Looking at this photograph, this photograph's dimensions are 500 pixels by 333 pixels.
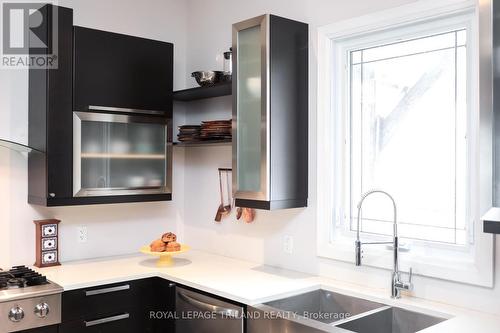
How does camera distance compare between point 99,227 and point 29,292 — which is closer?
point 29,292

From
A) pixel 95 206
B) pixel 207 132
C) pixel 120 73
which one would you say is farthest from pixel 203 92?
pixel 95 206

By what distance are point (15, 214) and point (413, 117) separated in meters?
2.29

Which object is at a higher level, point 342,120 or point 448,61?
point 448,61

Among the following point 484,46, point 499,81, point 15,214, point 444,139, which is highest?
point 484,46

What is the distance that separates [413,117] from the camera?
2.54 m

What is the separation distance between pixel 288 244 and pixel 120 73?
1426mm

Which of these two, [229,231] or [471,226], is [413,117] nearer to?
[471,226]

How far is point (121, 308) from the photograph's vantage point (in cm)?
279

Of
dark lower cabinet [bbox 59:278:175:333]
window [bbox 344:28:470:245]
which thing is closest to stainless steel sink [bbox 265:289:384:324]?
window [bbox 344:28:470:245]

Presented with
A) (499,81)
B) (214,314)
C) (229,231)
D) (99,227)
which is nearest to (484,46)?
(499,81)

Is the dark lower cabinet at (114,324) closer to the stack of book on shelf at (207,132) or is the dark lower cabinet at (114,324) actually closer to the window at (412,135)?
the stack of book on shelf at (207,132)

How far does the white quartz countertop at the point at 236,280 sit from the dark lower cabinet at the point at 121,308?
46 mm

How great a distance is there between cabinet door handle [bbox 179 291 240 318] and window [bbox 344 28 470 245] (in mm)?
819

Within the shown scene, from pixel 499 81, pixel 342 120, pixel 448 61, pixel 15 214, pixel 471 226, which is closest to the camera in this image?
pixel 499 81
